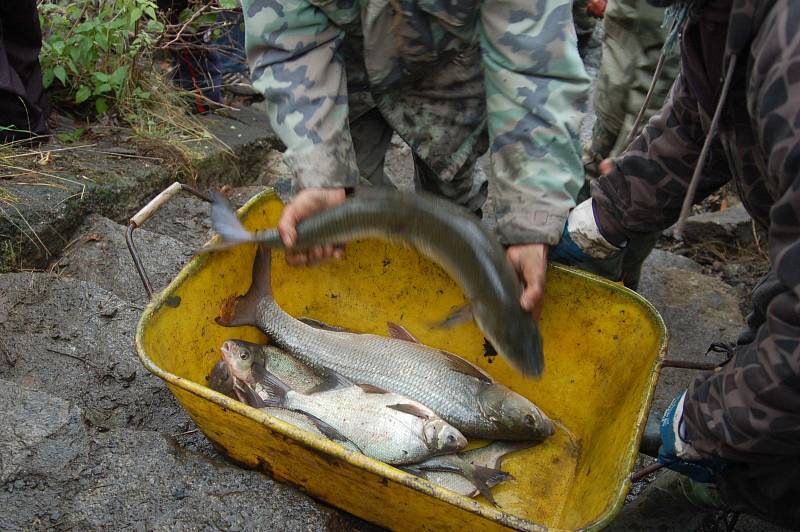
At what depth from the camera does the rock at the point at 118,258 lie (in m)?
3.34

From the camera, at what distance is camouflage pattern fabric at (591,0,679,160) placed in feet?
12.0

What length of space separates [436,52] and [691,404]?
5.21 ft

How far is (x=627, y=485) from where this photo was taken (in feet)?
6.40

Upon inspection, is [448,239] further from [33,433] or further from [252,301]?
[33,433]

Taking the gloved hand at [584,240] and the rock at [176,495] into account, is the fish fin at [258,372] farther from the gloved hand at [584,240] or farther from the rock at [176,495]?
the gloved hand at [584,240]

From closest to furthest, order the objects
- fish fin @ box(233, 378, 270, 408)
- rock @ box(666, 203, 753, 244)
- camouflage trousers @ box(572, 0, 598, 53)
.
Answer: fish fin @ box(233, 378, 270, 408) → rock @ box(666, 203, 753, 244) → camouflage trousers @ box(572, 0, 598, 53)

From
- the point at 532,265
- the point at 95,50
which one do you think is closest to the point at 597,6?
the point at 95,50

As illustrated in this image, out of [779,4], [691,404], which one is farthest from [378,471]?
[779,4]

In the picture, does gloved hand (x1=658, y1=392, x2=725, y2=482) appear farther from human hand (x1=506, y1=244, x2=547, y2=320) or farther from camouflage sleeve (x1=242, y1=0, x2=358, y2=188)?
camouflage sleeve (x1=242, y1=0, x2=358, y2=188)

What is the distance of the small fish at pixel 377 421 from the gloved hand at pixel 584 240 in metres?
0.82

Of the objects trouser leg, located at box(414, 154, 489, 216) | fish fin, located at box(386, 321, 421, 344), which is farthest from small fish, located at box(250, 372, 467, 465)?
trouser leg, located at box(414, 154, 489, 216)

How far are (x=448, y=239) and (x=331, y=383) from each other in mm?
821

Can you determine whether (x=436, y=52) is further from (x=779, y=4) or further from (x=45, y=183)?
(x=45, y=183)

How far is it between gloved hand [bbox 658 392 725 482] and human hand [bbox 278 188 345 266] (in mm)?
1286
